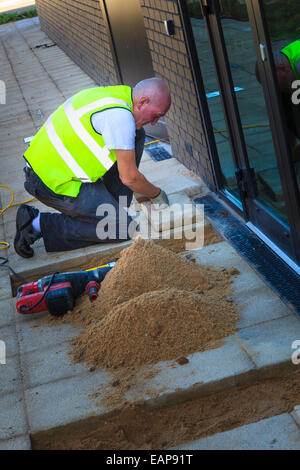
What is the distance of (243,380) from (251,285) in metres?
0.89

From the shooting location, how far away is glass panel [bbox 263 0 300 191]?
3.02m

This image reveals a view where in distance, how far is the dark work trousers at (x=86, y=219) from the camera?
481cm

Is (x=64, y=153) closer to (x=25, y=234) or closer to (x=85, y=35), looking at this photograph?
(x=25, y=234)

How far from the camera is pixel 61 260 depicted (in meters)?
4.70

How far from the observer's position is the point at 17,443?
2.82 metres

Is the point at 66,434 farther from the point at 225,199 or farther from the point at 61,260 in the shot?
the point at 225,199

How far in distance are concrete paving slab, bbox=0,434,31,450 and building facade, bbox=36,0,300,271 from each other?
1923 mm

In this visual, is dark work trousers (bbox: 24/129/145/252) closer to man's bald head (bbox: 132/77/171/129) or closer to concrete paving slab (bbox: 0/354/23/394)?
man's bald head (bbox: 132/77/171/129)

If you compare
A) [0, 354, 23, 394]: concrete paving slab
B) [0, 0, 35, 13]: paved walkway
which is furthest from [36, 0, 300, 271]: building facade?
[0, 0, 35, 13]: paved walkway
